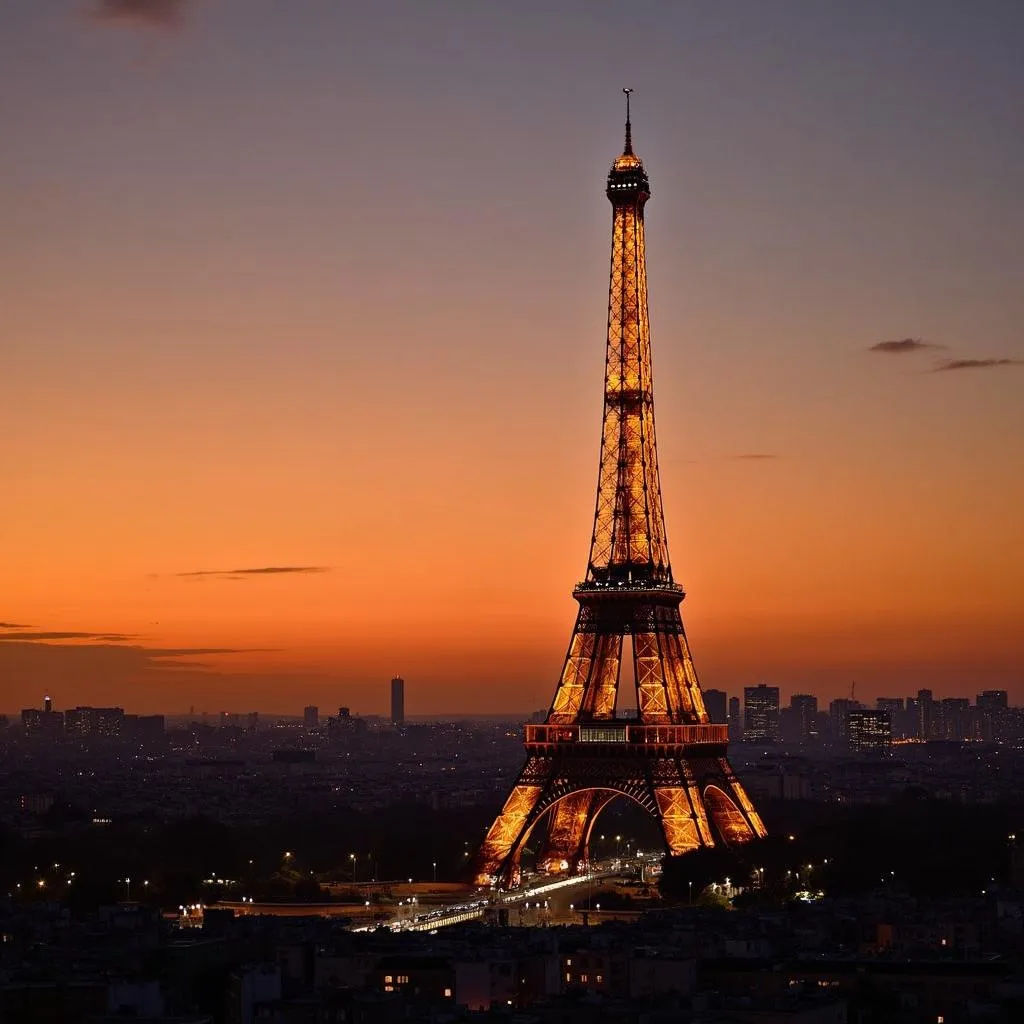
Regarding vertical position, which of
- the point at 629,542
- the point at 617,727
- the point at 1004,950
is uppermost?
the point at 629,542

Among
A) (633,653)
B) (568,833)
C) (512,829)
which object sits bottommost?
(568,833)

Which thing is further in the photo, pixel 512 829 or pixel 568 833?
pixel 568 833

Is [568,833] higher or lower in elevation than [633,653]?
lower

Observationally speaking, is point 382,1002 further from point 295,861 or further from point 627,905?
point 295,861

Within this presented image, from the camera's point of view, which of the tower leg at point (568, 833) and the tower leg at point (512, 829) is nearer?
the tower leg at point (512, 829)

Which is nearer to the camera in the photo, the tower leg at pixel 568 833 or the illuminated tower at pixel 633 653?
the illuminated tower at pixel 633 653

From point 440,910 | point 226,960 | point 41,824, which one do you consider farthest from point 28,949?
point 41,824

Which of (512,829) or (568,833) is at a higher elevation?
(512,829)

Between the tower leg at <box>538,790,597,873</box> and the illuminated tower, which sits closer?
the illuminated tower
